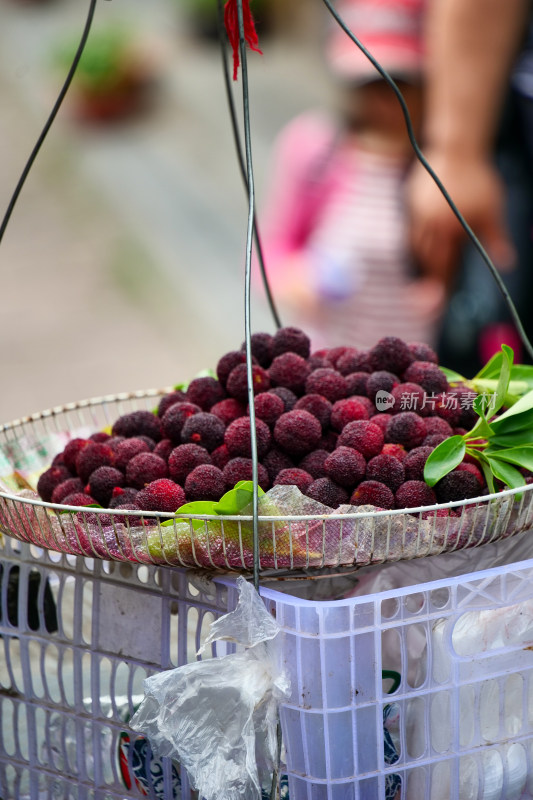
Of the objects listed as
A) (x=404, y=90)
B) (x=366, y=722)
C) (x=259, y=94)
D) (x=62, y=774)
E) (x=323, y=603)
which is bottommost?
(x=62, y=774)

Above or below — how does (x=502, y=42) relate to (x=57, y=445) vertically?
above

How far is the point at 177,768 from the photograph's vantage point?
0.88 m

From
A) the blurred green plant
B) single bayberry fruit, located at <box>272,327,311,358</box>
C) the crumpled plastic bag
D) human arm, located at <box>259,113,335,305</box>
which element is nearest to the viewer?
the crumpled plastic bag

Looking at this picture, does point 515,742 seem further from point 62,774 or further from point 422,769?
point 62,774

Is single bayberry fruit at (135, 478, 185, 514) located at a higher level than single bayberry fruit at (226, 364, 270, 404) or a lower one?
lower

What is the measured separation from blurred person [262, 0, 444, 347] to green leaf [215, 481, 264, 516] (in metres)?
1.39

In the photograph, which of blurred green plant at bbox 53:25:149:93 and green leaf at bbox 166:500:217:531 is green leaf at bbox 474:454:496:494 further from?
blurred green plant at bbox 53:25:149:93

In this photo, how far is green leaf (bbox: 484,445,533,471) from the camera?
0.87 meters

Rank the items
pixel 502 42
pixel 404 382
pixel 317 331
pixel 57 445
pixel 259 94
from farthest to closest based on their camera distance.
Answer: pixel 259 94
pixel 317 331
pixel 502 42
pixel 57 445
pixel 404 382

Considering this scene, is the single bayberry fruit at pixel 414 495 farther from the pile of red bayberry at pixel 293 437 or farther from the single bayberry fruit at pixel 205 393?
the single bayberry fruit at pixel 205 393

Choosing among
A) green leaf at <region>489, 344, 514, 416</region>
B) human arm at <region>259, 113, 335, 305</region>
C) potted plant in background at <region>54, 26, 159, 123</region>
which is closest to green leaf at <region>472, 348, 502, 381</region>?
green leaf at <region>489, 344, 514, 416</region>

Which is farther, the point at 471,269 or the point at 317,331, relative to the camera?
the point at 317,331

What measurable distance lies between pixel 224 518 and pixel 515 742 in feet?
1.24

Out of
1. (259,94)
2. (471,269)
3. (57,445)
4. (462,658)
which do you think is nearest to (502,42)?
(471,269)
